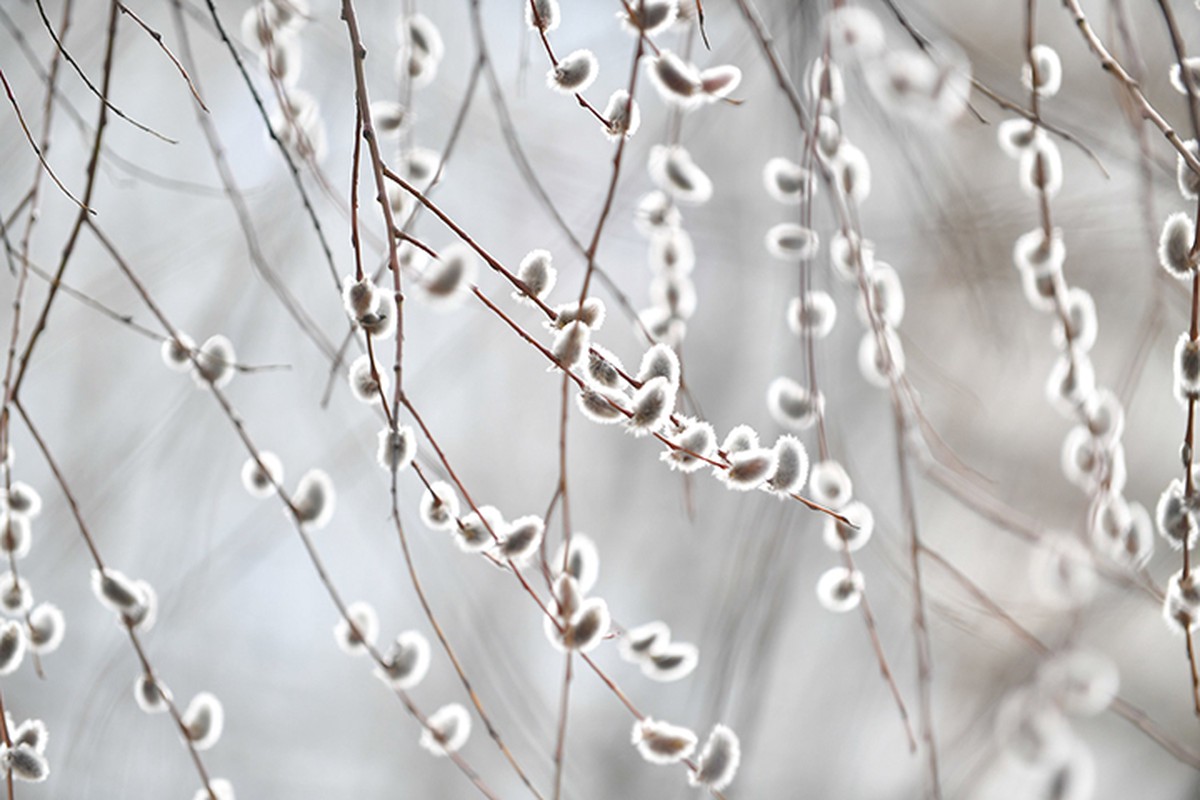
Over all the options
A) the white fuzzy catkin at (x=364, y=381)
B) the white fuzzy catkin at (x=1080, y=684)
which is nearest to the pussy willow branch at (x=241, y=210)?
the white fuzzy catkin at (x=364, y=381)

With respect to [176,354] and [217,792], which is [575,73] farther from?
[217,792]

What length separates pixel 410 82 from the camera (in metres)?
0.53

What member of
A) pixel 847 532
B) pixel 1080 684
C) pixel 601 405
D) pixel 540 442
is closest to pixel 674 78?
pixel 601 405

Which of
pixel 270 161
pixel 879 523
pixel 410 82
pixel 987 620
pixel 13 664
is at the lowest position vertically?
pixel 987 620

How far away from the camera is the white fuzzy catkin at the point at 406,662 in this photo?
20.2 inches

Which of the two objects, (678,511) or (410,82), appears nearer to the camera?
(410,82)

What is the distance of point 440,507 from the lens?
45 cm

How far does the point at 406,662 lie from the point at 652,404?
22 centimetres

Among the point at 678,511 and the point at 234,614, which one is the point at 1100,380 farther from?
the point at 234,614

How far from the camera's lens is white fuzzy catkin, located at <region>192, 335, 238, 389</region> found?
504mm

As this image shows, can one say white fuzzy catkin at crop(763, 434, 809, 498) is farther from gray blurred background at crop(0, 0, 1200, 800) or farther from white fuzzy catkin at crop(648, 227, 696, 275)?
gray blurred background at crop(0, 0, 1200, 800)

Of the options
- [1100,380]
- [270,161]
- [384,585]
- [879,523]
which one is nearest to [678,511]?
[879,523]

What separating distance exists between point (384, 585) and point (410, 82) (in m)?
0.83

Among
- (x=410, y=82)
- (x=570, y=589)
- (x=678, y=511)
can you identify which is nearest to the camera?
(x=570, y=589)
